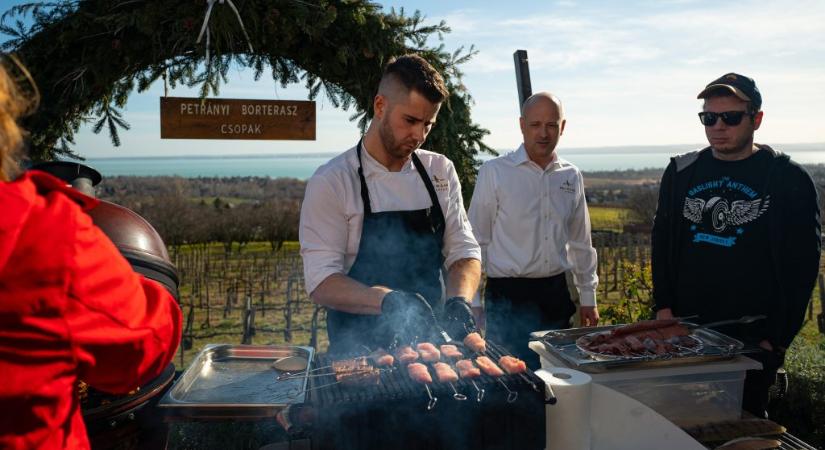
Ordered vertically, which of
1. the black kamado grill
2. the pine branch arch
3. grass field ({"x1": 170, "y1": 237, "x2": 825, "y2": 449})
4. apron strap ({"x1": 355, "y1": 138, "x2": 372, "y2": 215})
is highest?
the pine branch arch

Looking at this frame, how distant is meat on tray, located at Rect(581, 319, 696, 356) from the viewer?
2.47 m

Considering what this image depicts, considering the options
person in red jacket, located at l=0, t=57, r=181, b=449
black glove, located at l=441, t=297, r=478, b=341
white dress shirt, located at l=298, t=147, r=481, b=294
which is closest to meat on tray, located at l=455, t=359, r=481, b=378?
black glove, located at l=441, t=297, r=478, b=341

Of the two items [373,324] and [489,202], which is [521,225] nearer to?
[489,202]

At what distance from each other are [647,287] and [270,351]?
4879 millimetres

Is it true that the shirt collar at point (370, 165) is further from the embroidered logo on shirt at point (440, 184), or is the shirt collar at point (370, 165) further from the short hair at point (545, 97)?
the short hair at point (545, 97)

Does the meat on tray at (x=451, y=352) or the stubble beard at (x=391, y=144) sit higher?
the stubble beard at (x=391, y=144)

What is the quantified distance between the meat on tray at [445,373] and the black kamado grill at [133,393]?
194 centimetres

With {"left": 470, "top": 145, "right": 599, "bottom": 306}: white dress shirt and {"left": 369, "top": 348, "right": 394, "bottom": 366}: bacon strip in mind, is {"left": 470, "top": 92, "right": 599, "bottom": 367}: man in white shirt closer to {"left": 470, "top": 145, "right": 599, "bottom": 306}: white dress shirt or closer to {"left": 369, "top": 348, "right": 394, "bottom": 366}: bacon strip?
{"left": 470, "top": 145, "right": 599, "bottom": 306}: white dress shirt

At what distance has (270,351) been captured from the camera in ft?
10.9

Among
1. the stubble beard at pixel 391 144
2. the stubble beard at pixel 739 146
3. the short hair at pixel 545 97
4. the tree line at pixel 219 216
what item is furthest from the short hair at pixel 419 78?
the tree line at pixel 219 216

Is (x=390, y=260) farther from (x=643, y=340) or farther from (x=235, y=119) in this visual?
(x=235, y=119)

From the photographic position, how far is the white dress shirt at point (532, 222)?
404 centimetres

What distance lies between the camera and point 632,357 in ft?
7.64

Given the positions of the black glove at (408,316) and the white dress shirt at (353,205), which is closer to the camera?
the black glove at (408,316)
